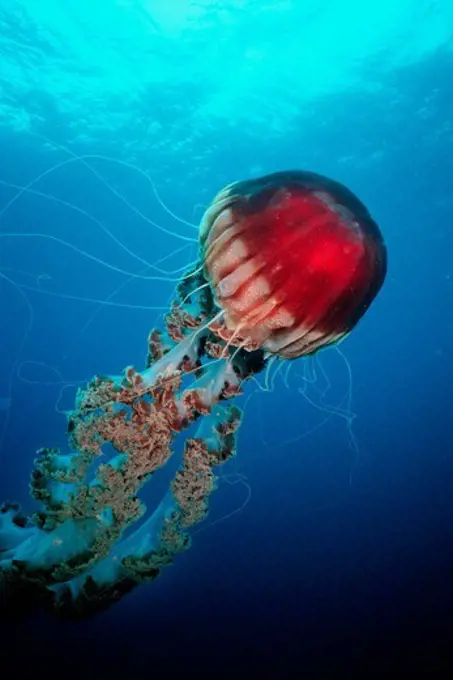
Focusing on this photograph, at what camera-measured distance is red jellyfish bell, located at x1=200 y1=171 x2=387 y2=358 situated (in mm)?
2422

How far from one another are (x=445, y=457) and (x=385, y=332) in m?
13.6

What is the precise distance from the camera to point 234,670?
431 inches

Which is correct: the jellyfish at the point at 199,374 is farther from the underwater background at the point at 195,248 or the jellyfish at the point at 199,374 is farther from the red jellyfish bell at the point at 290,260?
the underwater background at the point at 195,248

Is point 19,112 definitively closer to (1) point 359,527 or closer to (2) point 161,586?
(2) point 161,586

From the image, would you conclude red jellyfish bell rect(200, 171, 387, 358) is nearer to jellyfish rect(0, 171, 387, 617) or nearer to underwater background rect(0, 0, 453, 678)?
jellyfish rect(0, 171, 387, 617)

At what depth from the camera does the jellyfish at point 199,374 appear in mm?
2459

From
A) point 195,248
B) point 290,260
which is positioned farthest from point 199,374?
point 195,248

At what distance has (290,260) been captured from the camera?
2.41m

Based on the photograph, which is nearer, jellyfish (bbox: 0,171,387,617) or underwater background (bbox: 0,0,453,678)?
jellyfish (bbox: 0,171,387,617)

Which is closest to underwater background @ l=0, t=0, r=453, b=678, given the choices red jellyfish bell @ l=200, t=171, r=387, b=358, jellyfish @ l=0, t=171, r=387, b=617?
jellyfish @ l=0, t=171, r=387, b=617

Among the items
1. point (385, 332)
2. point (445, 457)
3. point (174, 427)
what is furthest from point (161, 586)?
point (385, 332)

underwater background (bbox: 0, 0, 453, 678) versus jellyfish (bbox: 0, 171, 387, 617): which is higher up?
underwater background (bbox: 0, 0, 453, 678)

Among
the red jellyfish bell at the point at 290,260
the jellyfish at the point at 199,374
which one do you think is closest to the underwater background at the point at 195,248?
the jellyfish at the point at 199,374

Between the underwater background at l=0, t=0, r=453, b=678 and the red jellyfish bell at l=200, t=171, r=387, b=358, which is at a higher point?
the underwater background at l=0, t=0, r=453, b=678
